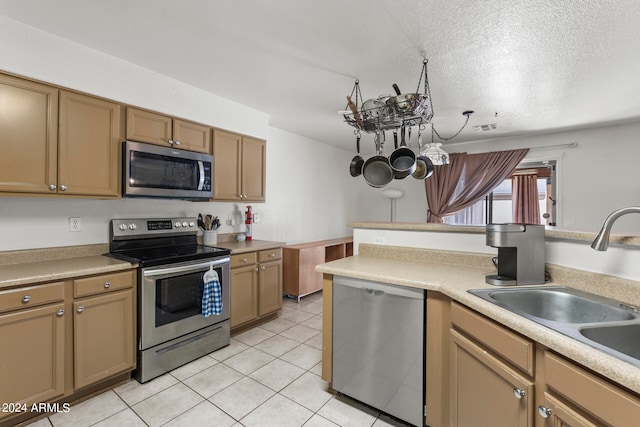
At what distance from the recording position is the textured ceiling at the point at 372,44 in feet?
5.47

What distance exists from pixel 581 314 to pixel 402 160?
1.34m

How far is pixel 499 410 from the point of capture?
119 cm

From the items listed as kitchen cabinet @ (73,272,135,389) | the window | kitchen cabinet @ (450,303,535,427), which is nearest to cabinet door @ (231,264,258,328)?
kitchen cabinet @ (73,272,135,389)

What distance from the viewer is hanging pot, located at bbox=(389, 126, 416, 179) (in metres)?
2.10

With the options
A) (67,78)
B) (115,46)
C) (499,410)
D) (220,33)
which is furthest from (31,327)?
(499,410)

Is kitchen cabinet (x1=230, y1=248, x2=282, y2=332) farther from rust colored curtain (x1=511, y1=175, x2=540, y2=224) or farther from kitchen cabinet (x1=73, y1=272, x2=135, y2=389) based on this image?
rust colored curtain (x1=511, y1=175, x2=540, y2=224)

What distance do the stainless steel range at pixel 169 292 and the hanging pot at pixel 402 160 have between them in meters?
1.65

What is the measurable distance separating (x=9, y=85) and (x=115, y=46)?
695 millimetres

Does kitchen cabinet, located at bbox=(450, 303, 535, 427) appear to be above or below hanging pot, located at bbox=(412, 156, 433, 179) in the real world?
below

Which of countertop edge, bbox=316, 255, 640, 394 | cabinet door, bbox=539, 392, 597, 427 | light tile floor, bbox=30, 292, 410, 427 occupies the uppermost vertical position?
countertop edge, bbox=316, 255, 640, 394

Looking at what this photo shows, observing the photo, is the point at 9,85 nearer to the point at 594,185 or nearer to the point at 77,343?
the point at 77,343

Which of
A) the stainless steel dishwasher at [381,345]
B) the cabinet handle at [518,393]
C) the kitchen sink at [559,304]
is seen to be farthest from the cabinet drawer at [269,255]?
the cabinet handle at [518,393]

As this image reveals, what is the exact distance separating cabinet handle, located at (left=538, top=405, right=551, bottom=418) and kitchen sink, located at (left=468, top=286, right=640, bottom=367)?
0.28 m

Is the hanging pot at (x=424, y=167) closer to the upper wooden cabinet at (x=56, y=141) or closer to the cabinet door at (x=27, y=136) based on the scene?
the upper wooden cabinet at (x=56, y=141)
